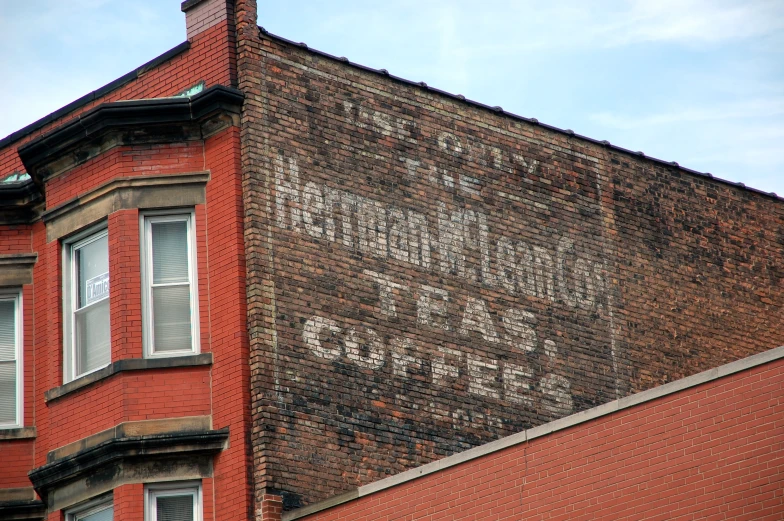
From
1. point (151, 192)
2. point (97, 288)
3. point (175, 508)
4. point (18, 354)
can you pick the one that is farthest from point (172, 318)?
point (18, 354)

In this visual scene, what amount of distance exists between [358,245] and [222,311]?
103 inches

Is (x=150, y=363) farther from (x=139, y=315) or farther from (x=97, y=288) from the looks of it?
(x=97, y=288)

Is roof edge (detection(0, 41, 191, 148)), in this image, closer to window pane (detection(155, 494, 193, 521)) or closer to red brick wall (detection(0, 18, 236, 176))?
red brick wall (detection(0, 18, 236, 176))

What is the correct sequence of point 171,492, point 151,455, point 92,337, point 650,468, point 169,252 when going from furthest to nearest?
point 92,337 < point 169,252 < point 171,492 < point 151,455 < point 650,468

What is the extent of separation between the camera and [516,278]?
76.6ft

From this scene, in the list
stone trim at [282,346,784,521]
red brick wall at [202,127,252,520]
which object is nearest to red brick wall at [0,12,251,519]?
red brick wall at [202,127,252,520]

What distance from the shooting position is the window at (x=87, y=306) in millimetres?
20766

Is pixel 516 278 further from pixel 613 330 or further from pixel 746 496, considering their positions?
pixel 746 496

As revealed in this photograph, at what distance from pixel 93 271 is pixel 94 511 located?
3549 mm

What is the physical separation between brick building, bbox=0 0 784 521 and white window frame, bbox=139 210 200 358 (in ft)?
0.11

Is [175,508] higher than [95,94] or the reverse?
the reverse

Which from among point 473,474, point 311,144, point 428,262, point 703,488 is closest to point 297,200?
point 311,144

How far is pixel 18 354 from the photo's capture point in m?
22.2

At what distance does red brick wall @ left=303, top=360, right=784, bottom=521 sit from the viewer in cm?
1437
